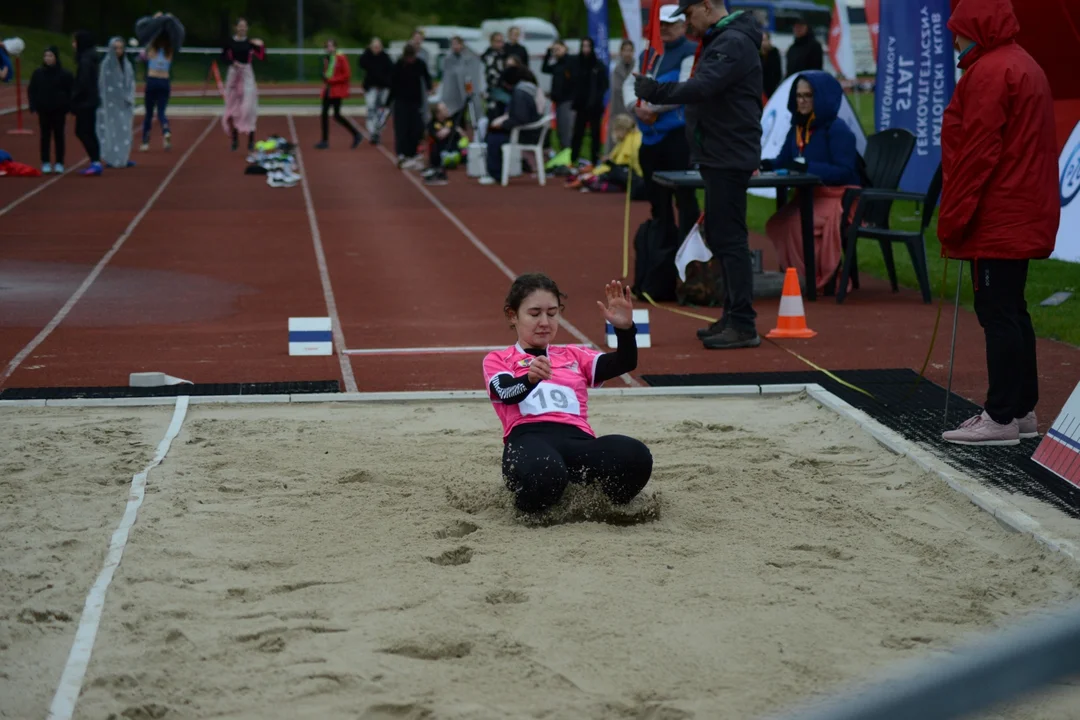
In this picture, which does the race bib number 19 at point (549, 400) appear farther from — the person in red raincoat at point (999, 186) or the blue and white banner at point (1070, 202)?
the blue and white banner at point (1070, 202)

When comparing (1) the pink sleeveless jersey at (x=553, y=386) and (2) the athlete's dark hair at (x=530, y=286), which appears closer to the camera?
(2) the athlete's dark hair at (x=530, y=286)

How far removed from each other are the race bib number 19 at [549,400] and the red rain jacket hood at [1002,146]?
2.15 meters

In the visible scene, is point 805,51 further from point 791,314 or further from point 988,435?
point 988,435

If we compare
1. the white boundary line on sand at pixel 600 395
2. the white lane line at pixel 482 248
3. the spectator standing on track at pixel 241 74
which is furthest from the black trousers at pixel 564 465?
the spectator standing on track at pixel 241 74

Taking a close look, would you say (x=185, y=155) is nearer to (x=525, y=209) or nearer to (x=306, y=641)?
(x=525, y=209)

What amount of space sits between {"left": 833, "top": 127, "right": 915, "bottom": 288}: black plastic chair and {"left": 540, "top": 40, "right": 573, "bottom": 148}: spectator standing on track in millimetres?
12248

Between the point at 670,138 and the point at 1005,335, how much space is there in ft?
18.8

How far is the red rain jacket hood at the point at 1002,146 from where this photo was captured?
6.26m

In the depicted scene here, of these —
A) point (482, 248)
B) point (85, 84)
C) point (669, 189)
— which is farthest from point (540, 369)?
point (85, 84)

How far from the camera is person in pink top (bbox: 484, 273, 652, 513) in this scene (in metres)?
5.13

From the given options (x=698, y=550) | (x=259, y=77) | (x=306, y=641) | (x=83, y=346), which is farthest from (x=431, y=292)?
(x=259, y=77)

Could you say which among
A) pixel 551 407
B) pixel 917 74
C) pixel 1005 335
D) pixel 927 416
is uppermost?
pixel 917 74

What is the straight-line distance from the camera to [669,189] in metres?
11.1

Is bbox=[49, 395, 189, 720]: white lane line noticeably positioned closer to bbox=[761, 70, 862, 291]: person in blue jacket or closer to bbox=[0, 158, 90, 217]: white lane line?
bbox=[761, 70, 862, 291]: person in blue jacket
